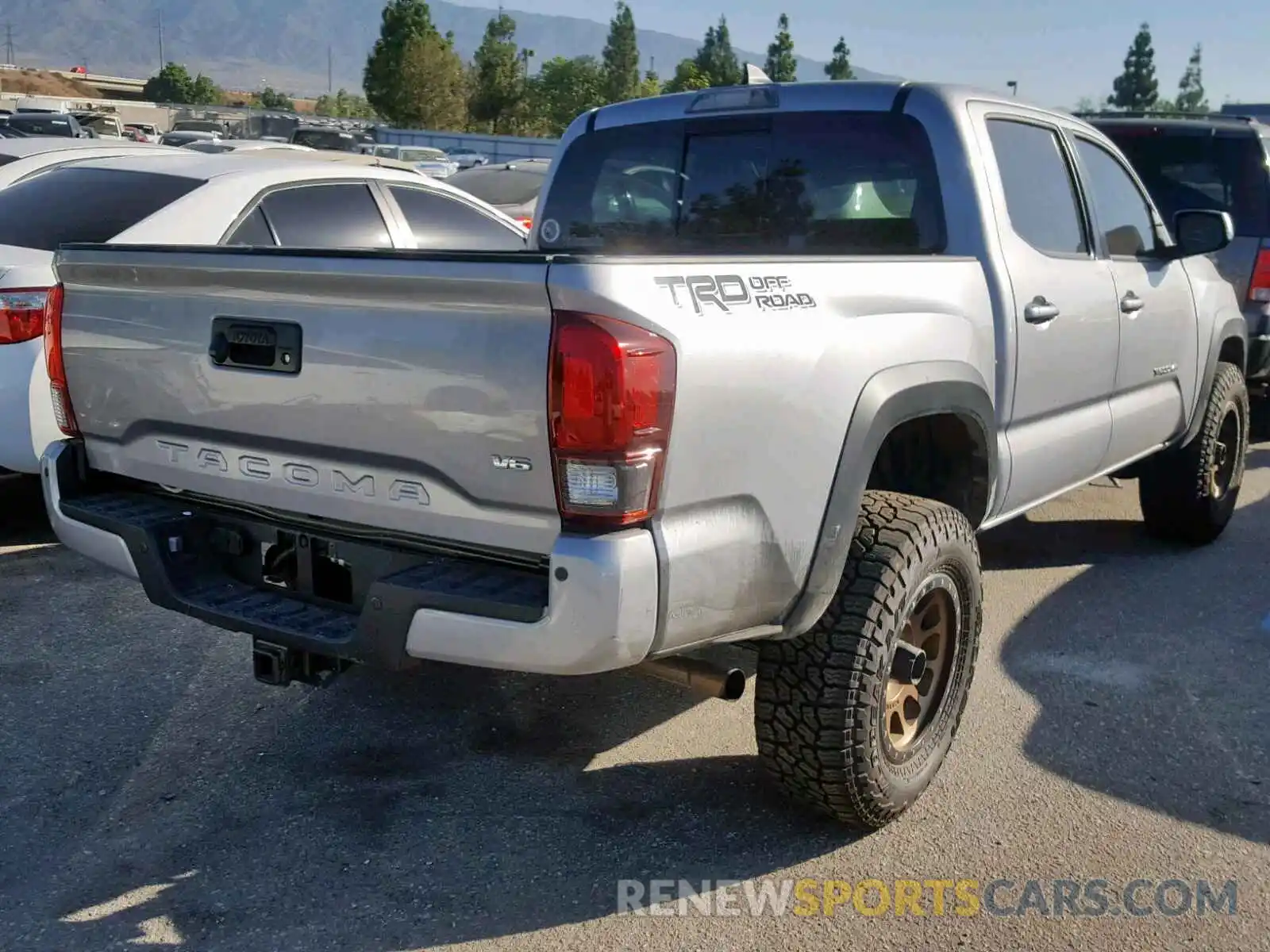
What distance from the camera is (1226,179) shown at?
7688 millimetres

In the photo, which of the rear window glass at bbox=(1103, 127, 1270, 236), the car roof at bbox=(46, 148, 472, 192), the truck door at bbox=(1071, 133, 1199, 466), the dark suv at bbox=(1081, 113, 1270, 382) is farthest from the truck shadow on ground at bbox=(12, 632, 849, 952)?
the rear window glass at bbox=(1103, 127, 1270, 236)

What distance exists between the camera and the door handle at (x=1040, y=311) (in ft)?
13.0

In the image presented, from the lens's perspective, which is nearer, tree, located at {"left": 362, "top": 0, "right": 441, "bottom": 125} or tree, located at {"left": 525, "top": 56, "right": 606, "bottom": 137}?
tree, located at {"left": 362, "top": 0, "right": 441, "bottom": 125}

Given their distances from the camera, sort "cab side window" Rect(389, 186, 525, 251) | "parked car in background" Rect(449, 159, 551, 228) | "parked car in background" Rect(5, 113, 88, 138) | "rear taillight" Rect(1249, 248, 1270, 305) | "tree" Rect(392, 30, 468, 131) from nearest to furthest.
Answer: "cab side window" Rect(389, 186, 525, 251)
"rear taillight" Rect(1249, 248, 1270, 305)
"parked car in background" Rect(449, 159, 551, 228)
"parked car in background" Rect(5, 113, 88, 138)
"tree" Rect(392, 30, 468, 131)

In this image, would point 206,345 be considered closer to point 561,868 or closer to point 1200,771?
point 561,868

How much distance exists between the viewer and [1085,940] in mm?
2955

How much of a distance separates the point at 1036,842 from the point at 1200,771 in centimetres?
75

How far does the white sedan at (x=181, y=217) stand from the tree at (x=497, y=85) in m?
63.3

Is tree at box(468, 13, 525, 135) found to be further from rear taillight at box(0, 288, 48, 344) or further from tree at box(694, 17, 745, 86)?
rear taillight at box(0, 288, 48, 344)

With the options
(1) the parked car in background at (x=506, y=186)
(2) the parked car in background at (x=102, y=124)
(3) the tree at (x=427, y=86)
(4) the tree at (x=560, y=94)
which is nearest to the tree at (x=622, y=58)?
(4) the tree at (x=560, y=94)

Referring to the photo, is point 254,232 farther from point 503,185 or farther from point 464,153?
point 464,153

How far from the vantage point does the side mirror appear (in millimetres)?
5062

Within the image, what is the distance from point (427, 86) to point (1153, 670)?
6379 centimetres

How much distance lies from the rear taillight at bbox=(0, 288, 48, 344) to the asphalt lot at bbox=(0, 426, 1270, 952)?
1.07 m
